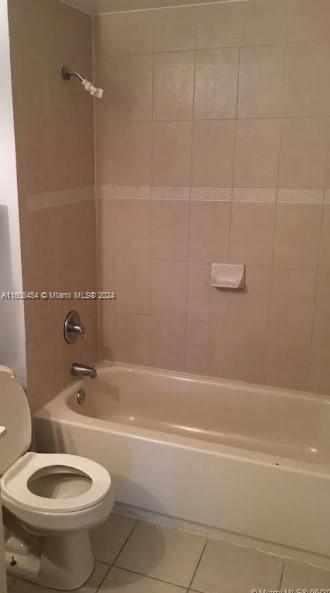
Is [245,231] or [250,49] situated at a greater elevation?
[250,49]

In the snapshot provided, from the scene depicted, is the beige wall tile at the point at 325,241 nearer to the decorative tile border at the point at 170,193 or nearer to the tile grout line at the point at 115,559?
the decorative tile border at the point at 170,193

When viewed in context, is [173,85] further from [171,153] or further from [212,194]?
[212,194]

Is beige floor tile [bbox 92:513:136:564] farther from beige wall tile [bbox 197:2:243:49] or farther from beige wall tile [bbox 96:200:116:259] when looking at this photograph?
beige wall tile [bbox 197:2:243:49]

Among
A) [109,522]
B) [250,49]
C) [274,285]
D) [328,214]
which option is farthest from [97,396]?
[250,49]

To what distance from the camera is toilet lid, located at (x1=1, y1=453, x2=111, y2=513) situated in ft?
5.75

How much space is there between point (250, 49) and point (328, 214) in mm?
830

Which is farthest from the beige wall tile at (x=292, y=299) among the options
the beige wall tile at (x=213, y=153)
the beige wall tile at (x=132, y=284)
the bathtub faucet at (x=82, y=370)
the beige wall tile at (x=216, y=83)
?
the bathtub faucet at (x=82, y=370)

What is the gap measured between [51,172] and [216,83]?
878 mm

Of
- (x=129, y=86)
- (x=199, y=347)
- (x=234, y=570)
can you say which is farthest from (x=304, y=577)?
(x=129, y=86)

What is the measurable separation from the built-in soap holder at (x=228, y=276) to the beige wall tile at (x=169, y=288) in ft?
0.54

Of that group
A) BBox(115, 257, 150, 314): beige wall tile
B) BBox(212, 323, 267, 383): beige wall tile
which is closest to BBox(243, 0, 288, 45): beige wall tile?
BBox(115, 257, 150, 314): beige wall tile

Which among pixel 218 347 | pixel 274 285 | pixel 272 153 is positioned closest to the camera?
pixel 272 153

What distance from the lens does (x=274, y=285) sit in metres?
2.47

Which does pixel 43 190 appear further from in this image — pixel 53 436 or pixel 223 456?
pixel 223 456
